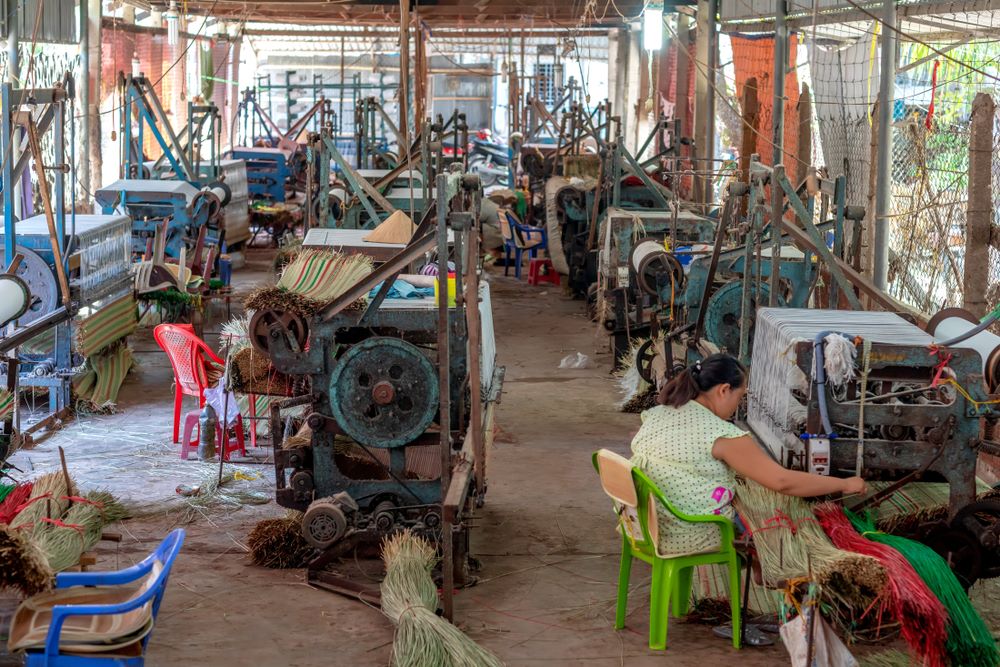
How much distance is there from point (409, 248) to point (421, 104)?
23.6 ft

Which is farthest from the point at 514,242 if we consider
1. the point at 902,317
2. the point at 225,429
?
the point at 902,317

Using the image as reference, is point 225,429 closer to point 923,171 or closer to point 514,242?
point 923,171

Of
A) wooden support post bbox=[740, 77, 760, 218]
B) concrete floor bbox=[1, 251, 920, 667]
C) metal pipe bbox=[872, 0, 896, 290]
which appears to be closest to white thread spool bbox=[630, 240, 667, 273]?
concrete floor bbox=[1, 251, 920, 667]

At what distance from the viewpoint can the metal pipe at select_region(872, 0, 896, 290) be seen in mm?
9734

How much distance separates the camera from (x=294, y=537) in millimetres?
6797

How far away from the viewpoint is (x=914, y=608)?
4914 mm

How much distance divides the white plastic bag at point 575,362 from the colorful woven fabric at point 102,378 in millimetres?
4155

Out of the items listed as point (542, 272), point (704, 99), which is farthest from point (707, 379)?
point (704, 99)

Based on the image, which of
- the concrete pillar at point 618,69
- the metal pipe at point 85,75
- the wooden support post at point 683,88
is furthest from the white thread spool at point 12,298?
the concrete pillar at point 618,69

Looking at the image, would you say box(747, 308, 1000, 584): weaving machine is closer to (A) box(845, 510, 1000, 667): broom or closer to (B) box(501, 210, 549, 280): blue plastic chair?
(A) box(845, 510, 1000, 667): broom

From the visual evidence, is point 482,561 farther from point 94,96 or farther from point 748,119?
point 94,96

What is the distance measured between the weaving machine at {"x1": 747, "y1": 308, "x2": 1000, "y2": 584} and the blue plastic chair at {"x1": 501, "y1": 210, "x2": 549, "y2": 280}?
1273 cm

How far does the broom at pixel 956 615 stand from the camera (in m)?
5.04

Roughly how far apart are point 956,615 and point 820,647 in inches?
23.6
